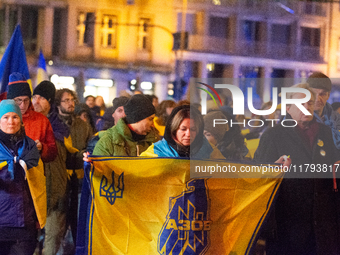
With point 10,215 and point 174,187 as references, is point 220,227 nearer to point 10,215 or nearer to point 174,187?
point 174,187

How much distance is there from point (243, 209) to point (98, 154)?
137 centimetres

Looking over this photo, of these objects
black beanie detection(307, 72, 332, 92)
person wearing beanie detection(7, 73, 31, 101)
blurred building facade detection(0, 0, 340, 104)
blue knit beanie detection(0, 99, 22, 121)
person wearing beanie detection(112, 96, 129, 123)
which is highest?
blurred building facade detection(0, 0, 340, 104)

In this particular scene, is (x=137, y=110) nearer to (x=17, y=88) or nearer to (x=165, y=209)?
(x=165, y=209)

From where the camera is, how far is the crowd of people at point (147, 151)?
14.3ft

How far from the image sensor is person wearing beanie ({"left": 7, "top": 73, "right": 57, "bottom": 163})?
4957 mm

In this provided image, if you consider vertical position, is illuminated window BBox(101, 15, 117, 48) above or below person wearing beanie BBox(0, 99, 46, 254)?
above

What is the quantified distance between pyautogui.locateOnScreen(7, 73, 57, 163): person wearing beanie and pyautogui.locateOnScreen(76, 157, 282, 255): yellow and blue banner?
2.39 ft

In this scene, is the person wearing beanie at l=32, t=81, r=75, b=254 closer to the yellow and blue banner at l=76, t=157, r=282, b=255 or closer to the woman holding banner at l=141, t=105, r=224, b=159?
the yellow and blue banner at l=76, t=157, r=282, b=255

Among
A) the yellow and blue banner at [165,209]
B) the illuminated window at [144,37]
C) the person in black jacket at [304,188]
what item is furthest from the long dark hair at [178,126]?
the illuminated window at [144,37]

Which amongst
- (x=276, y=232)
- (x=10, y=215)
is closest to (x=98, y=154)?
(x=10, y=215)

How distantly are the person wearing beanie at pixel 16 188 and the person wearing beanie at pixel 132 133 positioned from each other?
0.63 metres

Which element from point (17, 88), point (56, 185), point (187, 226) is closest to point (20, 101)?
point (17, 88)

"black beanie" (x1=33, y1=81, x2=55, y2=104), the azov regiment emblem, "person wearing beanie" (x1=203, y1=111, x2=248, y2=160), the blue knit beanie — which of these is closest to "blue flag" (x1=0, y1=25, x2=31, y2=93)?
"black beanie" (x1=33, y1=81, x2=55, y2=104)

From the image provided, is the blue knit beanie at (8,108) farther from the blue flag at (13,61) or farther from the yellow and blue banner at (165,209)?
the blue flag at (13,61)
